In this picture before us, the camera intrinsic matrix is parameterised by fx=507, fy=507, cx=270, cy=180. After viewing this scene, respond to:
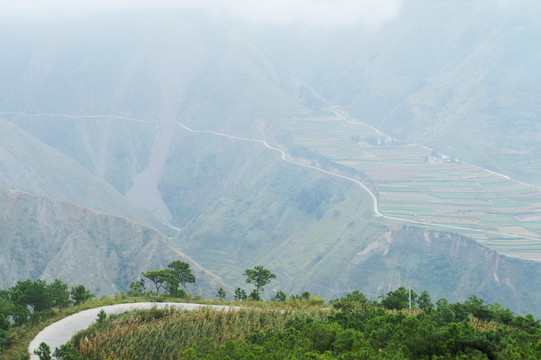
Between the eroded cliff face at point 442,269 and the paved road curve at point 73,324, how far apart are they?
179 ft

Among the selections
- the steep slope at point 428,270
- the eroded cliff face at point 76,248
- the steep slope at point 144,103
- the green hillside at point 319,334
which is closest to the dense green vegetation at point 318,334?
the green hillside at point 319,334

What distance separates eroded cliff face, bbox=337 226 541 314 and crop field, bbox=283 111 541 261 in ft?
8.93

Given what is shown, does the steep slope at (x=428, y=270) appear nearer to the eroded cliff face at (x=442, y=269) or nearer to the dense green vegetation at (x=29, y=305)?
the eroded cliff face at (x=442, y=269)

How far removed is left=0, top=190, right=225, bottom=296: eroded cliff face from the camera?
60594 millimetres

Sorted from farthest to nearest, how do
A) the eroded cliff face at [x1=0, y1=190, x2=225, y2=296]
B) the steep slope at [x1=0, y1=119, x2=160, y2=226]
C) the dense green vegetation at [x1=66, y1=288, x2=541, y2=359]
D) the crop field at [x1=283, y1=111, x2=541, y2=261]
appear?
the steep slope at [x1=0, y1=119, x2=160, y2=226] < the crop field at [x1=283, y1=111, x2=541, y2=261] < the eroded cliff face at [x1=0, y1=190, x2=225, y2=296] < the dense green vegetation at [x1=66, y1=288, x2=541, y2=359]

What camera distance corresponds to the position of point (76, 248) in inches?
2512

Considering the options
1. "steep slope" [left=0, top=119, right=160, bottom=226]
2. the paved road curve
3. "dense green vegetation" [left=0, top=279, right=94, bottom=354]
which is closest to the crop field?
"steep slope" [left=0, top=119, right=160, bottom=226]

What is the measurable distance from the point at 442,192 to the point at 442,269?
25.2 metres

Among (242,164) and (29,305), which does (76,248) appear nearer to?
(29,305)

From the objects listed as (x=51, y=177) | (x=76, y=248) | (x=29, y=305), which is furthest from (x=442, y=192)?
(x=29, y=305)

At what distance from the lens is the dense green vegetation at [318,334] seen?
46.8 ft

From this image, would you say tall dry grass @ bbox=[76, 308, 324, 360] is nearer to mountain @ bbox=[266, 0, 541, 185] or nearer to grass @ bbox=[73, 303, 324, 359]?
grass @ bbox=[73, 303, 324, 359]

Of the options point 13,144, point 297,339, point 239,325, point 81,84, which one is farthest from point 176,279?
point 81,84

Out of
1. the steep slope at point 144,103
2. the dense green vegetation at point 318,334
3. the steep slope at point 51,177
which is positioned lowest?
the dense green vegetation at point 318,334
